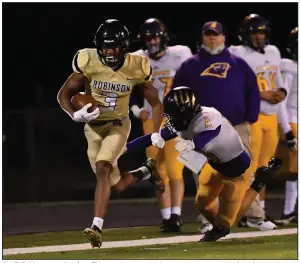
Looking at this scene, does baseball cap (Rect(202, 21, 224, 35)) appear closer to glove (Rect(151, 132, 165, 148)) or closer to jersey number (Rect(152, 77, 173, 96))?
jersey number (Rect(152, 77, 173, 96))

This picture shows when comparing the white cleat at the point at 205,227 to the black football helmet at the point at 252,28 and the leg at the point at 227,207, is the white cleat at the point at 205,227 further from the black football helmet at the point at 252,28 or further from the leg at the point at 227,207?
the black football helmet at the point at 252,28

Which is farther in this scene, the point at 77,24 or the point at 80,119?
the point at 77,24

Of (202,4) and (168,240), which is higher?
(202,4)

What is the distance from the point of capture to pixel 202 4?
1485cm

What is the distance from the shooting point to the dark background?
1406 centimetres

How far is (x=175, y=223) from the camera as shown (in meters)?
8.99

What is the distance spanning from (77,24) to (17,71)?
107 centimetres

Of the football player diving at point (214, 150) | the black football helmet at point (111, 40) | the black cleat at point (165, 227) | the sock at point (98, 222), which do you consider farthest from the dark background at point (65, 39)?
the sock at point (98, 222)

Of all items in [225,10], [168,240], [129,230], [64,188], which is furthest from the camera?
[225,10]

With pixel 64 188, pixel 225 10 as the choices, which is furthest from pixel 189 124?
pixel 225 10

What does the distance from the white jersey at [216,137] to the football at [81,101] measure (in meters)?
0.66

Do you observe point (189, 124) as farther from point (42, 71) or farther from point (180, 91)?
point (42, 71)

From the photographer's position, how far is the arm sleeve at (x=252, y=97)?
29.1 ft

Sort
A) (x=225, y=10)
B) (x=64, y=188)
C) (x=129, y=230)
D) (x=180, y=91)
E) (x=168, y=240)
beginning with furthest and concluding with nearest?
(x=225, y=10), (x=64, y=188), (x=129, y=230), (x=168, y=240), (x=180, y=91)
